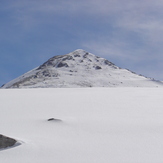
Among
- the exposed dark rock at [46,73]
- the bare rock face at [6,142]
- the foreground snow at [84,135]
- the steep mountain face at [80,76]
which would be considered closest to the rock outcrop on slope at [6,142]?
the bare rock face at [6,142]

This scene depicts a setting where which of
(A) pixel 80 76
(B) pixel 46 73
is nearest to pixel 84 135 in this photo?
(A) pixel 80 76

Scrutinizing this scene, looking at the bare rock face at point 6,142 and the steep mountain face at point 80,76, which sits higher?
the steep mountain face at point 80,76

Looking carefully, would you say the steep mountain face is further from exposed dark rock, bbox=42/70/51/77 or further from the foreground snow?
the foreground snow

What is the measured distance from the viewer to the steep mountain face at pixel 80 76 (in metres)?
86.6

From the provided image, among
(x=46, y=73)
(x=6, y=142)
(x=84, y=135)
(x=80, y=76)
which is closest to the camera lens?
(x=6, y=142)

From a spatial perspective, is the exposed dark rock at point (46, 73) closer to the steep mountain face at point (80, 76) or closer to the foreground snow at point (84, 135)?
the steep mountain face at point (80, 76)

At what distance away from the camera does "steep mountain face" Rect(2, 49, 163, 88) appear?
86575mm

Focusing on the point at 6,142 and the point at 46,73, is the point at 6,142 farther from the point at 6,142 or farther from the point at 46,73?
the point at 46,73

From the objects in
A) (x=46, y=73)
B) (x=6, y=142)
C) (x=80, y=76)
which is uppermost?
(x=46, y=73)

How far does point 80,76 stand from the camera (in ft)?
323

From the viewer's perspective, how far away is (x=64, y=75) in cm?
9912

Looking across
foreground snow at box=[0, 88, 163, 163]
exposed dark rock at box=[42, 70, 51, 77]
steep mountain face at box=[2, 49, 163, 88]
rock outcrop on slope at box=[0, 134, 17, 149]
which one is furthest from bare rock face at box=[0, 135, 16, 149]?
exposed dark rock at box=[42, 70, 51, 77]

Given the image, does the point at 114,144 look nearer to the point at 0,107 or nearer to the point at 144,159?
the point at 144,159

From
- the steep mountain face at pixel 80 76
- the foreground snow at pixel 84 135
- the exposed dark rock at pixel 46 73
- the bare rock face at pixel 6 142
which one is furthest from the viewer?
the exposed dark rock at pixel 46 73
